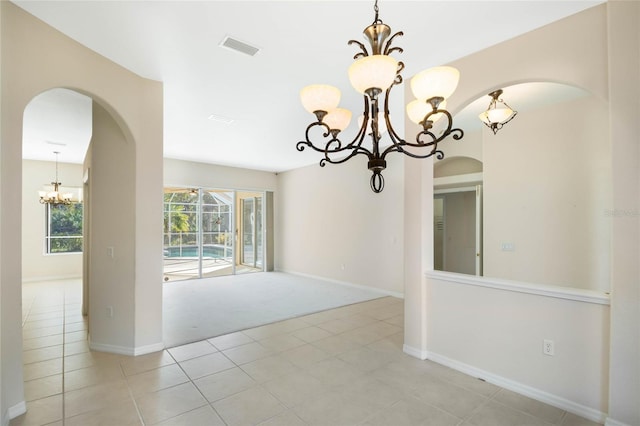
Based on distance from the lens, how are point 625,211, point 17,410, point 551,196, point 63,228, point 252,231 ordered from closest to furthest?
point 625,211, point 17,410, point 551,196, point 63,228, point 252,231

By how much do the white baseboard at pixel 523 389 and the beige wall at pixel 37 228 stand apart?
864 cm

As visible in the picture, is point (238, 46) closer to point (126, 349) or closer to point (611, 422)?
point (126, 349)

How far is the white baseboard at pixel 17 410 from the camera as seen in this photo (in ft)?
7.12

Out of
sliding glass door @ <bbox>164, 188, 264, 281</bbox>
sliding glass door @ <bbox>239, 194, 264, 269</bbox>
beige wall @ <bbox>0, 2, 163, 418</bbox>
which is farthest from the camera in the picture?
sliding glass door @ <bbox>239, 194, 264, 269</bbox>

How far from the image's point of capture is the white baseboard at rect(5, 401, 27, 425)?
2.17 m

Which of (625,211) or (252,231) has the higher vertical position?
(625,211)

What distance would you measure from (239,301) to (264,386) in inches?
118

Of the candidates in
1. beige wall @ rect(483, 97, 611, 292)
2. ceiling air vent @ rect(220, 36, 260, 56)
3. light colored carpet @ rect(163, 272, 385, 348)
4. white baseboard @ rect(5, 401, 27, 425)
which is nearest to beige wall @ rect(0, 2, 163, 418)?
white baseboard @ rect(5, 401, 27, 425)

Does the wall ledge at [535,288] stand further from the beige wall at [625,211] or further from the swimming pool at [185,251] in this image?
the swimming pool at [185,251]

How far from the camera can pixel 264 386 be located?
8.64 ft

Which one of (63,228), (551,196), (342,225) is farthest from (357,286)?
(63,228)

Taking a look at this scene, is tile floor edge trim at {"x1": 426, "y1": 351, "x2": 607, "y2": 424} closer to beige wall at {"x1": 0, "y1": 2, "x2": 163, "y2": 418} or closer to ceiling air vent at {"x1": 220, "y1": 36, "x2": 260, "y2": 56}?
beige wall at {"x1": 0, "y1": 2, "x2": 163, "y2": 418}

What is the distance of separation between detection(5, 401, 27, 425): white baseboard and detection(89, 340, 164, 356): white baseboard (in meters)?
0.95

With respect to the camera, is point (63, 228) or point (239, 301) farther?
point (63, 228)
